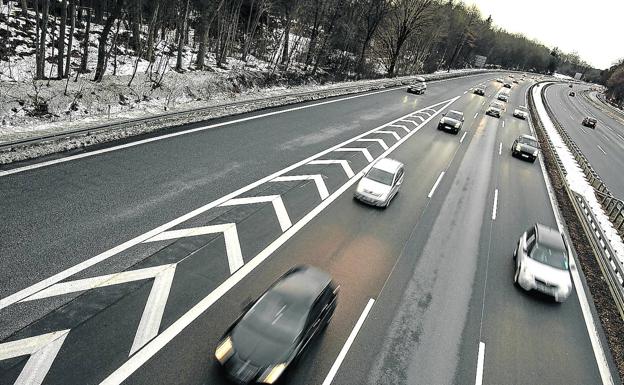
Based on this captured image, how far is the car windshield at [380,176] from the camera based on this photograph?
15.8 meters

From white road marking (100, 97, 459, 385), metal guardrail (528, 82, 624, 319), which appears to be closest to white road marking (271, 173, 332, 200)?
white road marking (100, 97, 459, 385)

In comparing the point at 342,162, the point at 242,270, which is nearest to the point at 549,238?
the point at 342,162

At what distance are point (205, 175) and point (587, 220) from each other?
58.2 ft

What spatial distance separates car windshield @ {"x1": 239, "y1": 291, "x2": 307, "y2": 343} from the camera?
7.50 meters

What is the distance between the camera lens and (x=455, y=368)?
896 cm

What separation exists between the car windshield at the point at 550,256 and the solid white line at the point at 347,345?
20.0ft

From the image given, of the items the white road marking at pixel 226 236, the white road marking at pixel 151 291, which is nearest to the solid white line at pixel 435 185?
the white road marking at pixel 226 236

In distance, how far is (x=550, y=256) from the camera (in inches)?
492

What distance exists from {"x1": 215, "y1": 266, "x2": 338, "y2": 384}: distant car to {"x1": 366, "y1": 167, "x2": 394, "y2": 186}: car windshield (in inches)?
304

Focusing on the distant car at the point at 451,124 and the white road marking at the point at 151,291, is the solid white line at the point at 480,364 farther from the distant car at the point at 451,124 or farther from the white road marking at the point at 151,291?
the distant car at the point at 451,124

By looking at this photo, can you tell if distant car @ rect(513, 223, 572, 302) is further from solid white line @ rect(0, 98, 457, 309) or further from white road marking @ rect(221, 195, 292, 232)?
solid white line @ rect(0, 98, 457, 309)

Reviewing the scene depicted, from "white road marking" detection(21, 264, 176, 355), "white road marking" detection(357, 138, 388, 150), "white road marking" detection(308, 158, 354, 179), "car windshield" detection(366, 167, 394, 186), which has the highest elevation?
"car windshield" detection(366, 167, 394, 186)

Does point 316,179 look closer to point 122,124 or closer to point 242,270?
point 242,270

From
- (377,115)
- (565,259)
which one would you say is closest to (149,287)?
(565,259)
